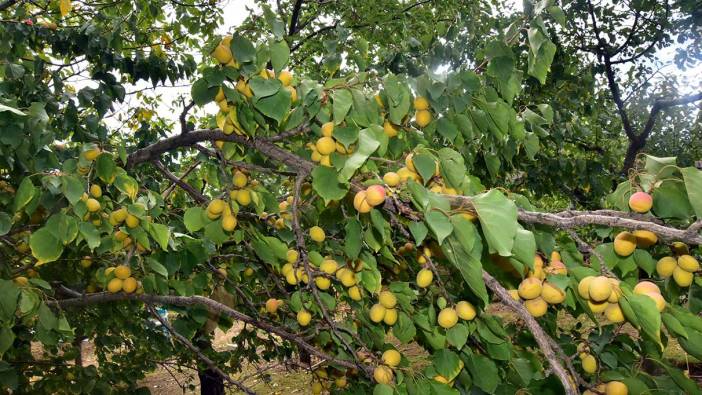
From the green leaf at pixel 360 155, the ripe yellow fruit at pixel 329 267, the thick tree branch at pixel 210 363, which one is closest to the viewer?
the green leaf at pixel 360 155

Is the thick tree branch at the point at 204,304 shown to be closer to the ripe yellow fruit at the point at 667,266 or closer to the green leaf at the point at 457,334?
the green leaf at the point at 457,334

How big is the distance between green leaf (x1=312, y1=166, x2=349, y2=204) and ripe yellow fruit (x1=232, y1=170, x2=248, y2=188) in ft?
2.49

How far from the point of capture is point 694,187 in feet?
3.83

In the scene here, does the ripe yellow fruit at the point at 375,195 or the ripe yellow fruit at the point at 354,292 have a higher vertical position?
the ripe yellow fruit at the point at 375,195

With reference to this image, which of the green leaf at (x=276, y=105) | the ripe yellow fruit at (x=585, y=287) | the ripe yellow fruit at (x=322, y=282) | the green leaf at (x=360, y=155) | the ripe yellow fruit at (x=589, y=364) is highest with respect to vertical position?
the green leaf at (x=276, y=105)

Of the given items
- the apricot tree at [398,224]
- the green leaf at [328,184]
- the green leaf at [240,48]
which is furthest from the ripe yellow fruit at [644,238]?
the green leaf at [240,48]

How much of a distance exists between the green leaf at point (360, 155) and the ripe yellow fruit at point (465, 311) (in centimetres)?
69

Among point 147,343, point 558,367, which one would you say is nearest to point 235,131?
point 558,367

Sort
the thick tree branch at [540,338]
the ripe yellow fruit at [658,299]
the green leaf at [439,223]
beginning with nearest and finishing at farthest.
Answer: the thick tree branch at [540,338] → the green leaf at [439,223] → the ripe yellow fruit at [658,299]

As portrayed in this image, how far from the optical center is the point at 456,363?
191cm

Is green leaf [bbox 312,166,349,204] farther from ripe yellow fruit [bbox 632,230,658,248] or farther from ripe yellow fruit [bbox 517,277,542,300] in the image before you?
ripe yellow fruit [bbox 632,230,658,248]

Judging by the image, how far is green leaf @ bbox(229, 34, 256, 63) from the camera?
164 centimetres

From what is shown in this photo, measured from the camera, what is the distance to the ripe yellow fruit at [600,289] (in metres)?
1.20

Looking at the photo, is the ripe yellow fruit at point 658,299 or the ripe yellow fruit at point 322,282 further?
the ripe yellow fruit at point 322,282
